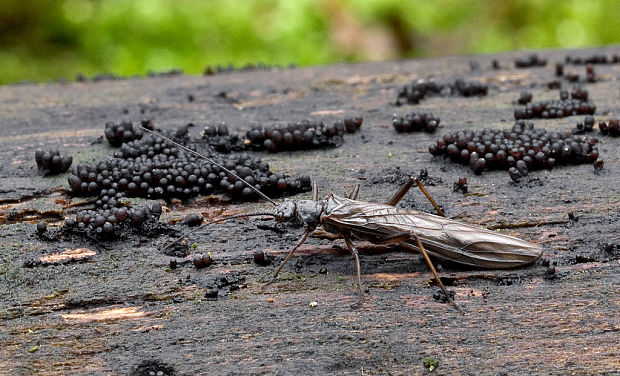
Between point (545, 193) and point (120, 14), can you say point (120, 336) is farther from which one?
point (120, 14)

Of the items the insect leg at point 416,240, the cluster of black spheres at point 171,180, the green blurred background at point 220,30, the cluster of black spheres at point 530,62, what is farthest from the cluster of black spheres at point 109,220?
the green blurred background at point 220,30

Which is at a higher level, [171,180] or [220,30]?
[220,30]

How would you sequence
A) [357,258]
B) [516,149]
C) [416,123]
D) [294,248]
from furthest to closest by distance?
1. [416,123]
2. [516,149]
3. [294,248]
4. [357,258]

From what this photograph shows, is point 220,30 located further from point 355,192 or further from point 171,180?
point 355,192

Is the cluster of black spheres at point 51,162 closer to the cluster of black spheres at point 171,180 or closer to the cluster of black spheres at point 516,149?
the cluster of black spheres at point 171,180

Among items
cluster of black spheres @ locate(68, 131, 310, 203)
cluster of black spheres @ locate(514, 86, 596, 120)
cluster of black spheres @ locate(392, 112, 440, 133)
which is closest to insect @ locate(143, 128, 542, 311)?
cluster of black spheres @ locate(68, 131, 310, 203)

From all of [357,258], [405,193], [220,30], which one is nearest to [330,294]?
[357,258]

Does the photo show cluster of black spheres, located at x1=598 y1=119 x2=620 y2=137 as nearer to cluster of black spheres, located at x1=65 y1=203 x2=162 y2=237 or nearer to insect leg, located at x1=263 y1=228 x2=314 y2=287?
insect leg, located at x1=263 y1=228 x2=314 y2=287
